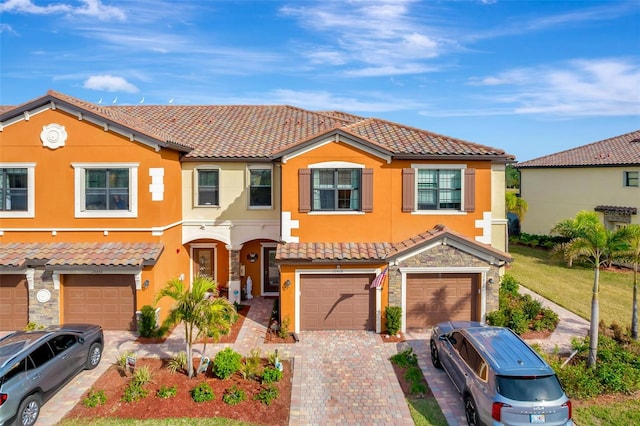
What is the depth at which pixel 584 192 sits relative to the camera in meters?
29.7

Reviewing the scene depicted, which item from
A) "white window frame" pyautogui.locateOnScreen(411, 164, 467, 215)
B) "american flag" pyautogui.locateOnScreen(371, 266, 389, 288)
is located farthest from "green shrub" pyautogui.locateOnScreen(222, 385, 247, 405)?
"white window frame" pyautogui.locateOnScreen(411, 164, 467, 215)

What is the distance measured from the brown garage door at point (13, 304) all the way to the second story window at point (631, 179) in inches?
1328

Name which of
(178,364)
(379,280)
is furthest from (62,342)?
(379,280)

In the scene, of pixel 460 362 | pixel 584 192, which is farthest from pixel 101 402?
pixel 584 192

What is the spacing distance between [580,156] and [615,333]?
860 inches

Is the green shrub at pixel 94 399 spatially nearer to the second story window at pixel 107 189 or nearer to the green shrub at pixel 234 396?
the green shrub at pixel 234 396

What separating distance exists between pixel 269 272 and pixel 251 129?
7.20 meters

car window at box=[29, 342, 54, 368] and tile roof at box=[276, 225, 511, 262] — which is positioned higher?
tile roof at box=[276, 225, 511, 262]

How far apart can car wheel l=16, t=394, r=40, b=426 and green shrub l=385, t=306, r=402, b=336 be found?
34.1 ft

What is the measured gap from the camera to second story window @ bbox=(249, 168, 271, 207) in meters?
18.0

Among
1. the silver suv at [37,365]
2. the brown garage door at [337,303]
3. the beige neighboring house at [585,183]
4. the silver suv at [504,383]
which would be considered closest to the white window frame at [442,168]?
the brown garage door at [337,303]

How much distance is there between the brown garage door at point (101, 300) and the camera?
1470cm

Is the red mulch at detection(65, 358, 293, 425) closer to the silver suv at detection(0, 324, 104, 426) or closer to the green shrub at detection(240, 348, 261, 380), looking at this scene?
the green shrub at detection(240, 348, 261, 380)

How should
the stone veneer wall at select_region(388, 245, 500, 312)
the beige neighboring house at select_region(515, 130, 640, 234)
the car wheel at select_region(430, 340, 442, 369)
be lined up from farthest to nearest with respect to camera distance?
the beige neighboring house at select_region(515, 130, 640, 234) < the stone veneer wall at select_region(388, 245, 500, 312) < the car wheel at select_region(430, 340, 442, 369)
